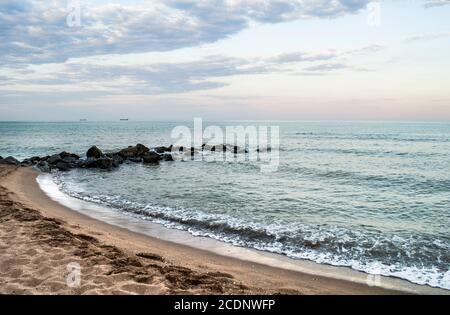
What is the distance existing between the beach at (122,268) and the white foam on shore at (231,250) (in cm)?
38

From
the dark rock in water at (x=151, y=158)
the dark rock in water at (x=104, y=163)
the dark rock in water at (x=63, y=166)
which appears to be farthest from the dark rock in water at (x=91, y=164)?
the dark rock in water at (x=151, y=158)

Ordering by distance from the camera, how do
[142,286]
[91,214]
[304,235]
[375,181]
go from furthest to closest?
[375,181], [91,214], [304,235], [142,286]

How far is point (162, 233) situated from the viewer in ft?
42.3

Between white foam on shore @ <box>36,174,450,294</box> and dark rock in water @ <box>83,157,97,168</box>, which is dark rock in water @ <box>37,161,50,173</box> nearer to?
dark rock in water @ <box>83,157,97,168</box>

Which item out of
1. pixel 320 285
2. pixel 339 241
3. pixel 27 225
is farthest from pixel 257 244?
pixel 27 225

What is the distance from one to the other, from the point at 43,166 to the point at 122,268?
27.4 metres

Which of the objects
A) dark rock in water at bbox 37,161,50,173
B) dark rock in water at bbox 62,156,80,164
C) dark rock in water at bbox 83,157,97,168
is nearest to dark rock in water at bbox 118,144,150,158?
dark rock in water at bbox 62,156,80,164

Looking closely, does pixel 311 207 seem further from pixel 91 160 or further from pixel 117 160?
pixel 117 160

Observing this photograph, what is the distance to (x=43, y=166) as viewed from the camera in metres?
31.5

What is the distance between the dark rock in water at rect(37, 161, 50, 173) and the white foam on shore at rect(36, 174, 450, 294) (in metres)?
14.1

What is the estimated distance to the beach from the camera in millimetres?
7125

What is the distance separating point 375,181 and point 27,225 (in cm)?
2068

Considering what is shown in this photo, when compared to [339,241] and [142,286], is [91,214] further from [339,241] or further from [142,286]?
[339,241]

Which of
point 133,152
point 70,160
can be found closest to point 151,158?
point 133,152
